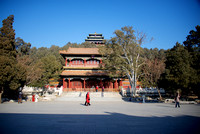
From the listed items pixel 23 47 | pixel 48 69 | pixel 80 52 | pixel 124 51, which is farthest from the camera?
pixel 23 47

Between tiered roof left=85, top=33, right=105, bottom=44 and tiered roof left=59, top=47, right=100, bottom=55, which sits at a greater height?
tiered roof left=85, top=33, right=105, bottom=44

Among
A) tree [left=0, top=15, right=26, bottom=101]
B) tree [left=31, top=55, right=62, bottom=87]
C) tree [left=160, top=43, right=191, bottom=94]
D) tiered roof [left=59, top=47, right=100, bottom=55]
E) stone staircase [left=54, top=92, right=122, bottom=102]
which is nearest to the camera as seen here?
tree [left=0, top=15, right=26, bottom=101]

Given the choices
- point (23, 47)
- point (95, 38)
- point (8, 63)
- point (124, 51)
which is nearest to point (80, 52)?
point (124, 51)

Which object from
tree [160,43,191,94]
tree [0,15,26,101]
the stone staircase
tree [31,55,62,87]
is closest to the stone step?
the stone staircase

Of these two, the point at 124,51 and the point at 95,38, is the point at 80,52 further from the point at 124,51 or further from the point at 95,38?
the point at 95,38

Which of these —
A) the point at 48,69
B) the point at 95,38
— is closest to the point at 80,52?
the point at 48,69

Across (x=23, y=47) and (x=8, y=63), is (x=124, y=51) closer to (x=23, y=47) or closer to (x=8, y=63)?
(x=8, y=63)

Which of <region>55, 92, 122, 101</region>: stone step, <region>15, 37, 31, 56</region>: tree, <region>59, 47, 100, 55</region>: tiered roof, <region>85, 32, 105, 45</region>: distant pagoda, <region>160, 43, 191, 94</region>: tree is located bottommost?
<region>55, 92, 122, 101</region>: stone step

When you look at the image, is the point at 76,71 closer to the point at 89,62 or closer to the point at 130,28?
the point at 89,62

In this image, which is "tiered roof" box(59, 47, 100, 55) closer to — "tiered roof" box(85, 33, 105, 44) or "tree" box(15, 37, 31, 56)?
"tree" box(15, 37, 31, 56)

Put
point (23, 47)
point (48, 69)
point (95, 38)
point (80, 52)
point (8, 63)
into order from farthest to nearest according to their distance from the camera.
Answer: point (95, 38) → point (23, 47) → point (80, 52) → point (48, 69) → point (8, 63)

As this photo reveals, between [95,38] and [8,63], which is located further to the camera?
[95,38]

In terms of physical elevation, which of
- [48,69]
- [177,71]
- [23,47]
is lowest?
[177,71]

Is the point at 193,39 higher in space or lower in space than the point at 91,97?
higher
